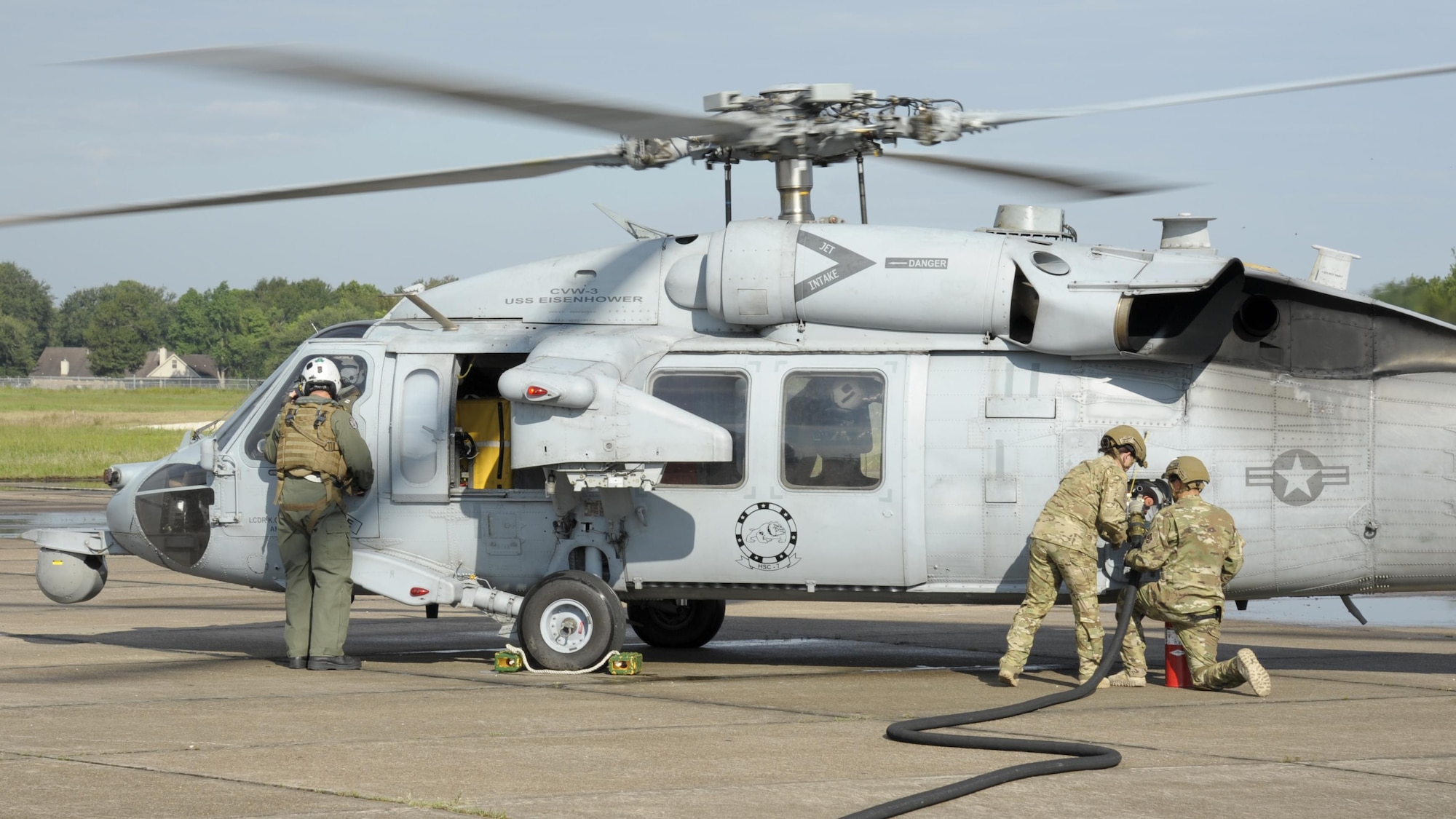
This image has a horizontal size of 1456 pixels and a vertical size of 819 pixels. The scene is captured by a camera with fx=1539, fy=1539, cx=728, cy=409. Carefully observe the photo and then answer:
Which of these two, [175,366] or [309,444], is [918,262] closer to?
[309,444]

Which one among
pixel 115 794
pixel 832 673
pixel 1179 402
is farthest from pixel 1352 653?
pixel 115 794

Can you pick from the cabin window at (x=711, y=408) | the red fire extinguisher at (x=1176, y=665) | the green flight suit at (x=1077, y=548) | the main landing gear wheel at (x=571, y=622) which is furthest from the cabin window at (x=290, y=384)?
the red fire extinguisher at (x=1176, y=665)

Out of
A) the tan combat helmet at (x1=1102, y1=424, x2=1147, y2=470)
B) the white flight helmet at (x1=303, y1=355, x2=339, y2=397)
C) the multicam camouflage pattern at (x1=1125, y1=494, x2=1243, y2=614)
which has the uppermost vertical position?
the white flight helmet at (x1=303, y1=355, x2=339, y2=397)

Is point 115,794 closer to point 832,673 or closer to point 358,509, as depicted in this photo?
point 358,509

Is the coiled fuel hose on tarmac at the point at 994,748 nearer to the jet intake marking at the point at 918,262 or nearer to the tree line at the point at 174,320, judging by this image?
the jet intake marking at the point at 918,262

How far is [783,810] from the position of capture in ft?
19.5

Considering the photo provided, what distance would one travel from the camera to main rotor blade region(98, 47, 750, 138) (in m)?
6.16

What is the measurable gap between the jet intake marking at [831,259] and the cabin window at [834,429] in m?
0.57

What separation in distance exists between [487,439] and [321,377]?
121 cm

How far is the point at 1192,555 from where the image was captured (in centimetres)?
930

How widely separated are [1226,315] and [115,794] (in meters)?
7.00

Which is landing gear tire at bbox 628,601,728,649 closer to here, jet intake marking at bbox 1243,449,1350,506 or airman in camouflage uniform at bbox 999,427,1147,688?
airman in camouflage uniform at bbox 999,427,1147,688

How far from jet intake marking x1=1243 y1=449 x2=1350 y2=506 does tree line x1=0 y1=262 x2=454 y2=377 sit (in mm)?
103073

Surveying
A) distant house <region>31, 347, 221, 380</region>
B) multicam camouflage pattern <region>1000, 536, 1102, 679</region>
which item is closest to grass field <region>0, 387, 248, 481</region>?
multicam camouflage pattern <region>1000, 536, 1102, 679</region>
